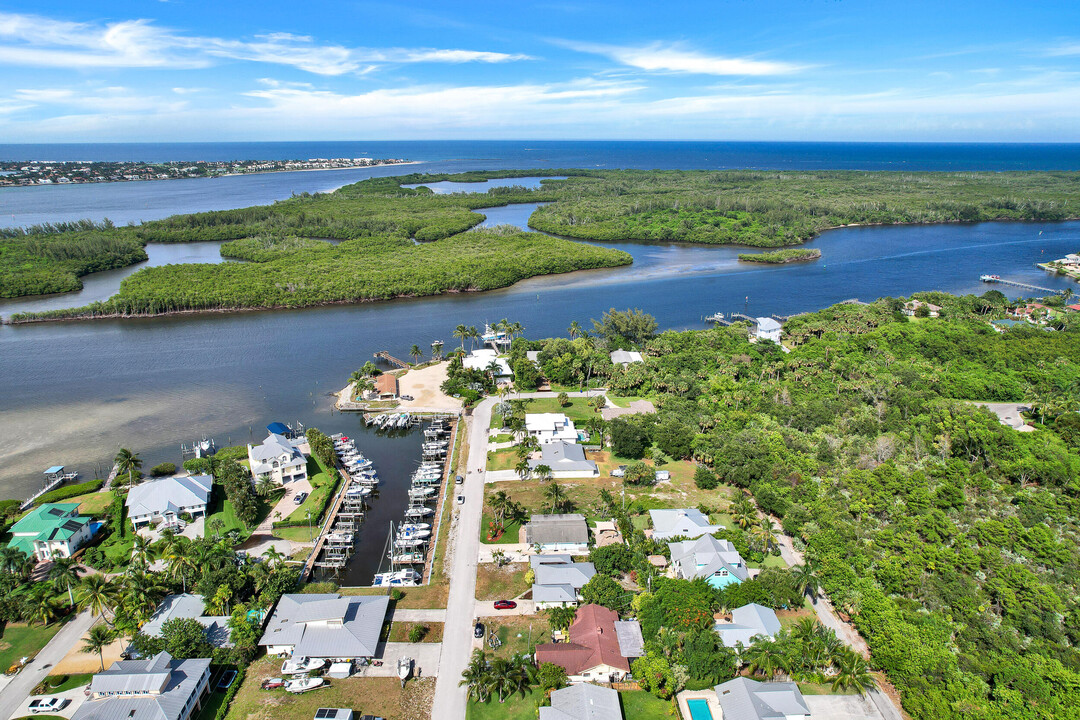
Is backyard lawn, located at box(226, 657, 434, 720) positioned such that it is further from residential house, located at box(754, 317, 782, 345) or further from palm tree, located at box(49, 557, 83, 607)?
residential house, located at box(754, 317, 782, 345)

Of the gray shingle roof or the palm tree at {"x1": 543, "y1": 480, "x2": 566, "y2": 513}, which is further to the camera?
the palm tree at {"x1": 543, "y1": 480, "x2": 566, "y2": 513}

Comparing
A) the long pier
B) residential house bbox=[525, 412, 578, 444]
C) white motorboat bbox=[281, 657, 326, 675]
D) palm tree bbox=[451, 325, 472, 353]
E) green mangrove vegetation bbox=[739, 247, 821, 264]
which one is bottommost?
white motorboat bbox=[281, 657, 326, 675]

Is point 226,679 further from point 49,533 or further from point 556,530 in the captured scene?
point 556,530

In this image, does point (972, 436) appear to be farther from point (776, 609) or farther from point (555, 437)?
point (555, 437)

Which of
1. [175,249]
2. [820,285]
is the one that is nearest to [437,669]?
[820,285]

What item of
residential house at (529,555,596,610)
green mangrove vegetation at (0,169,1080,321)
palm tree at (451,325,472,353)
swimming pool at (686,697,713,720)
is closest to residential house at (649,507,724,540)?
residential house at (529,555,596,610)

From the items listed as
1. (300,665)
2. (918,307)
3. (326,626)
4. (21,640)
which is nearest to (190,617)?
(300,665)
